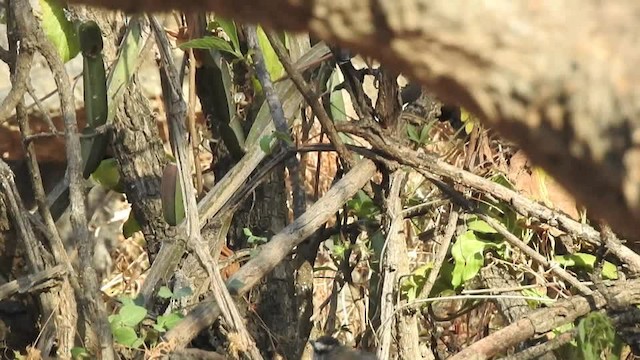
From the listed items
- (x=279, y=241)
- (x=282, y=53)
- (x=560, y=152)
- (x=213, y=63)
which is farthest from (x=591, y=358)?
(x=560, y=152)

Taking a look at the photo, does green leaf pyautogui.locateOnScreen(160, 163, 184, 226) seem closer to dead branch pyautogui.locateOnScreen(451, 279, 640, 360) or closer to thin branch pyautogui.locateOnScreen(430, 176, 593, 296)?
thin branch pyautogui.locateOnScreen(430, 176, 593, 296)

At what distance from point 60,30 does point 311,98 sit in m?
0.67

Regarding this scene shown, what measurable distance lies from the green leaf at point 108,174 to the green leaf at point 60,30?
1.41 feet

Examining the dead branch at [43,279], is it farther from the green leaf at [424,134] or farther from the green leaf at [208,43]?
the green leaf at [424,134]

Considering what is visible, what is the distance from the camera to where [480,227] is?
2330 mm

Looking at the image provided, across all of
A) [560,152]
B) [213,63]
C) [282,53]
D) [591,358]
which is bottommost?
[560,152]

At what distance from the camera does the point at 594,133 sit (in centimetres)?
60

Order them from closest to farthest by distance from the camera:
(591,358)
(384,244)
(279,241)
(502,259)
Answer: (591,358), (279,241), (384,244), (502,259)

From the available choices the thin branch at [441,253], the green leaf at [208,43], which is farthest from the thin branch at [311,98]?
the thin branch at [441,253]

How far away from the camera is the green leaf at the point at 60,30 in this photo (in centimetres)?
244

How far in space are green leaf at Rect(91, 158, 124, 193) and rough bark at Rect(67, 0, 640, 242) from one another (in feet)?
7.23

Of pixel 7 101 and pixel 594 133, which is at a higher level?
pixel 7 101

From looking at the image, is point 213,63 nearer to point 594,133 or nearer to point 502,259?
point 502,259

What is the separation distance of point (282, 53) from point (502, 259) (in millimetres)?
716
